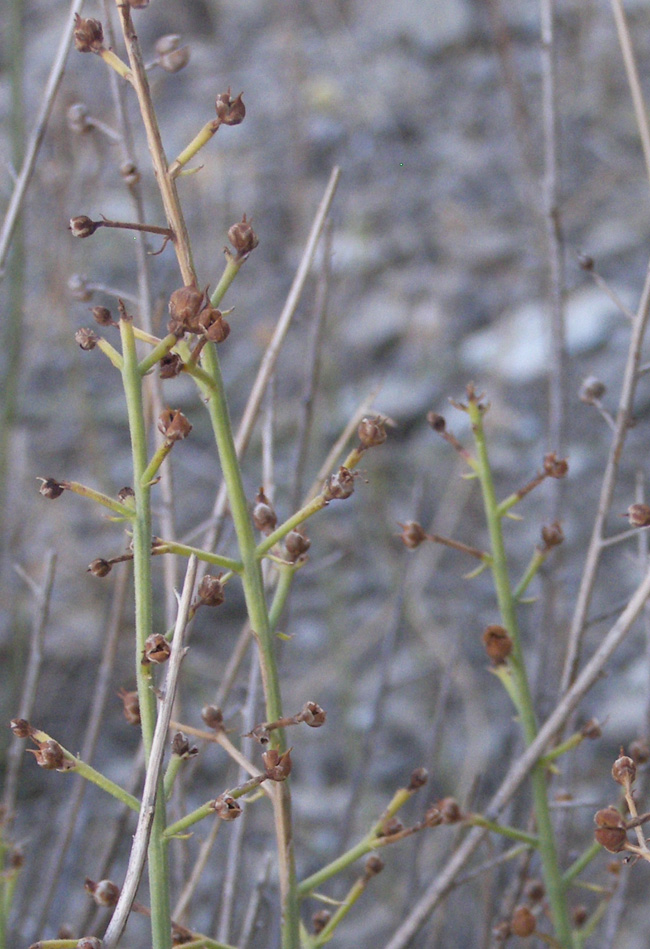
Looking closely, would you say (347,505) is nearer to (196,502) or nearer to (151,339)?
(196,502)

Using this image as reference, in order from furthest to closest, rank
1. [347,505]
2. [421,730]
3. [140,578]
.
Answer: [347,505] → [421,730] → [140,578]

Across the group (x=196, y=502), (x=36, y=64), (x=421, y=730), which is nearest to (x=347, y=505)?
(x=196, y=502)

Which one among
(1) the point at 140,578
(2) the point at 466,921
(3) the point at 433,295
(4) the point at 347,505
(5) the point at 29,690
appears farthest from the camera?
(3) the point at 433,295

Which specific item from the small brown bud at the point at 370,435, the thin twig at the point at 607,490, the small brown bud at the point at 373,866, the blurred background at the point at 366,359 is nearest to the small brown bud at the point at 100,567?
the small brown bud at the point at 370,435

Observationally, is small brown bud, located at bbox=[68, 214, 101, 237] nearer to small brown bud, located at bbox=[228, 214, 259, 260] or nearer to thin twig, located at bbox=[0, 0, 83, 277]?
small brown bud, located at bbox=[228, 214, 259, 260]

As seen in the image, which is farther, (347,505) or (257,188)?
(257,188)

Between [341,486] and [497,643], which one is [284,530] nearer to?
[341,486]
